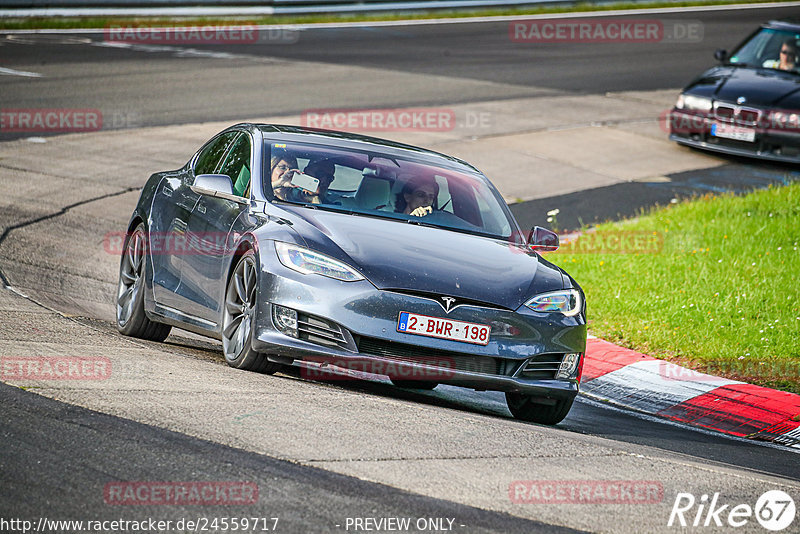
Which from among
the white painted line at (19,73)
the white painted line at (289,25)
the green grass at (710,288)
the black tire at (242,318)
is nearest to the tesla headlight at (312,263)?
the black tire at (242,318)

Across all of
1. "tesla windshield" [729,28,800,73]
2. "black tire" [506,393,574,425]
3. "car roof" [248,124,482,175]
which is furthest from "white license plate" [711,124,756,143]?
"black tire" [506,393,574,425]

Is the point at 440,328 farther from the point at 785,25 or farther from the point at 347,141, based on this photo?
the point at 785,25

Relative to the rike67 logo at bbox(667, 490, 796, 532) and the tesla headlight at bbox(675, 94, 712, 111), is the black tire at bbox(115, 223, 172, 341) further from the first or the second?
the tesla headlight at bbox(675, 94, 712, 111)

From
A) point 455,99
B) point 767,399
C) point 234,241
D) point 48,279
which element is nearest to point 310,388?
point 234,241

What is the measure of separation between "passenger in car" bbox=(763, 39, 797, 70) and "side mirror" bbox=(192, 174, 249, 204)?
13.2m

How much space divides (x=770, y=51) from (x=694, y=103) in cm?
190

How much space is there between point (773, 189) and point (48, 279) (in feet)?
30.8

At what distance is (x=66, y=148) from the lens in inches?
640

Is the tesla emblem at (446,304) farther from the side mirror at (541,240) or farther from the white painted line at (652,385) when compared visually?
the white painted line at (652,385)

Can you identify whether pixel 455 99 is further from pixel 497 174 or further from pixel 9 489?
pixel 9 489

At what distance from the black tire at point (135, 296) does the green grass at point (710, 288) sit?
150 inches

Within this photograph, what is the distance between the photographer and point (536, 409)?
7.47m

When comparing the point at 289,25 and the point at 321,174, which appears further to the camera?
the point at 289,25

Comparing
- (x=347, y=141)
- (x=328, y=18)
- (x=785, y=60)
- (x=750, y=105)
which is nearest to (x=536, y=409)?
(x=347, y=141)
